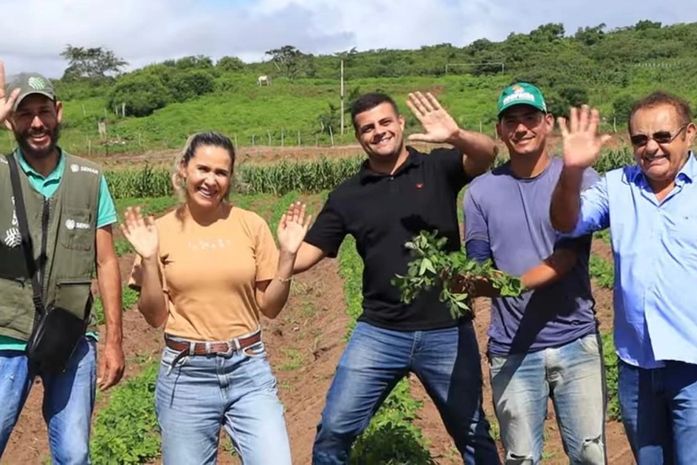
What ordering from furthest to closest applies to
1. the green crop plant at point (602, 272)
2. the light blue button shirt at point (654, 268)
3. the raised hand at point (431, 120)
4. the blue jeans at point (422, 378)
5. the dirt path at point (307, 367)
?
the green crop plant at point (602, 272) < the dirt path at point (307, 367) < the blue jeans at point (422, 378) < the raised hand at point (431, 120) < the light blue button shirt at point (654, 268)

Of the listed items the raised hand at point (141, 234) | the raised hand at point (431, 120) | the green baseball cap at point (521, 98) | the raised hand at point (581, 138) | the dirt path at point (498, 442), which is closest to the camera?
the raised hand at point (581, 138)

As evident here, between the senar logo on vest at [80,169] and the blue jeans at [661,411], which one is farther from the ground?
the senar logo on vest at [80,169]

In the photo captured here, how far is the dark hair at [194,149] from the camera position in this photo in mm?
4008

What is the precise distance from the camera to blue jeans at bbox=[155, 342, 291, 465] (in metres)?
3.89

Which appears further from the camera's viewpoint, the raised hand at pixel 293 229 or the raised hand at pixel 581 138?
the raised hand at pixel 293 229

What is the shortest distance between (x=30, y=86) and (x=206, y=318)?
4.32 feet

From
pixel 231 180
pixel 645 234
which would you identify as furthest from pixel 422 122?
pixel 645 234

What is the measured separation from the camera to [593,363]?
13.4 ft

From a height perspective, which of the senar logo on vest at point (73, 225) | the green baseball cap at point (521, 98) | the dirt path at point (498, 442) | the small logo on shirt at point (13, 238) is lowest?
the dirt path at point (498, 442)

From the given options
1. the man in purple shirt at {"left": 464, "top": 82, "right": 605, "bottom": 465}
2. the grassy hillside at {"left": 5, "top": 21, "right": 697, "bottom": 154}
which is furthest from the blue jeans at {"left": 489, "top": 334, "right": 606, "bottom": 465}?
the grassy hillside at {"left": 5, "top": 21, "right": 697, "bottom": 154}

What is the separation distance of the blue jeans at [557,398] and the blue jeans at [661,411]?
0.28 meters

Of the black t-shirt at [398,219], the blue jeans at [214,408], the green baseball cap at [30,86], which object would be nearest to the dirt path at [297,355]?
the black t-shirt at [398,219]

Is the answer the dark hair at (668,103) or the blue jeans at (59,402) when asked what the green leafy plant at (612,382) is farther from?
the blue jeans at (59,402)

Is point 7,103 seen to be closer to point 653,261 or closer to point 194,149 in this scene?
point 194,149
